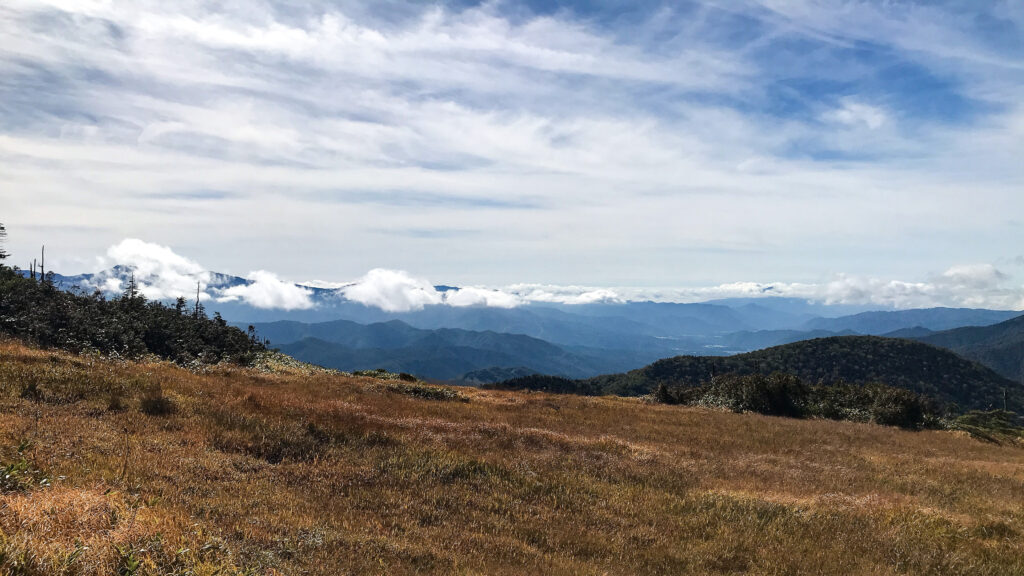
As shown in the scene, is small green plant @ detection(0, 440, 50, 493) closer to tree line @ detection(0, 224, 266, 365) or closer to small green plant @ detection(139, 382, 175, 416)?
small green plant @ detection(139, 382, 175, 416)

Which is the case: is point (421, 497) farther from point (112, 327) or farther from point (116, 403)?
point (112, 327)

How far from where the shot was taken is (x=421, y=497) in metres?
12.1

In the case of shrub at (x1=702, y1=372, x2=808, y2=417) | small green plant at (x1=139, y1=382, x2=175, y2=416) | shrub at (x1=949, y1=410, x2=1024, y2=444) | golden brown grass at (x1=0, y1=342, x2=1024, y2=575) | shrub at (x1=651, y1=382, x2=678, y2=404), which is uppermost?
small green plant at (x1=139, y1=382, x2=175, y2=416)

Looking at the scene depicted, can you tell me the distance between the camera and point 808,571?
→ 10195 mm

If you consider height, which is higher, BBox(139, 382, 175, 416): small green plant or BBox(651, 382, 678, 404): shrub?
BBox(139, 382, 175, 416): small green plant

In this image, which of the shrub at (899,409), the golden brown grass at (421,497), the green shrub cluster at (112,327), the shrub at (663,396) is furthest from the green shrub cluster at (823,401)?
the green shrub cluster at (112,327)

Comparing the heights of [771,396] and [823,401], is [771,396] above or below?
above

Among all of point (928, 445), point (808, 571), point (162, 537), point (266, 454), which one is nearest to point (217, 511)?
point (162, 537)

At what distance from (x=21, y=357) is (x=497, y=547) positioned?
889 inches

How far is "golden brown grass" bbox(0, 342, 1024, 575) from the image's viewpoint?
7.84 metres

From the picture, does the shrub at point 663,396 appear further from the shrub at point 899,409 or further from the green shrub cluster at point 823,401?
the shrub at point 899,409

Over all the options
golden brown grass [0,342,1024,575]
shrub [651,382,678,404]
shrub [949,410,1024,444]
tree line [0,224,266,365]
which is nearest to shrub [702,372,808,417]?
shrub [651,382,678,404]

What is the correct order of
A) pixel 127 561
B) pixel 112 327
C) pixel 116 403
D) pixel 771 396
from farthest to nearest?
pixel 771 396, pixel 112 327, pixel 116 403, pixel 127 561

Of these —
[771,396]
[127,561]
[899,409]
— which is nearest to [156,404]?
[127,561]
